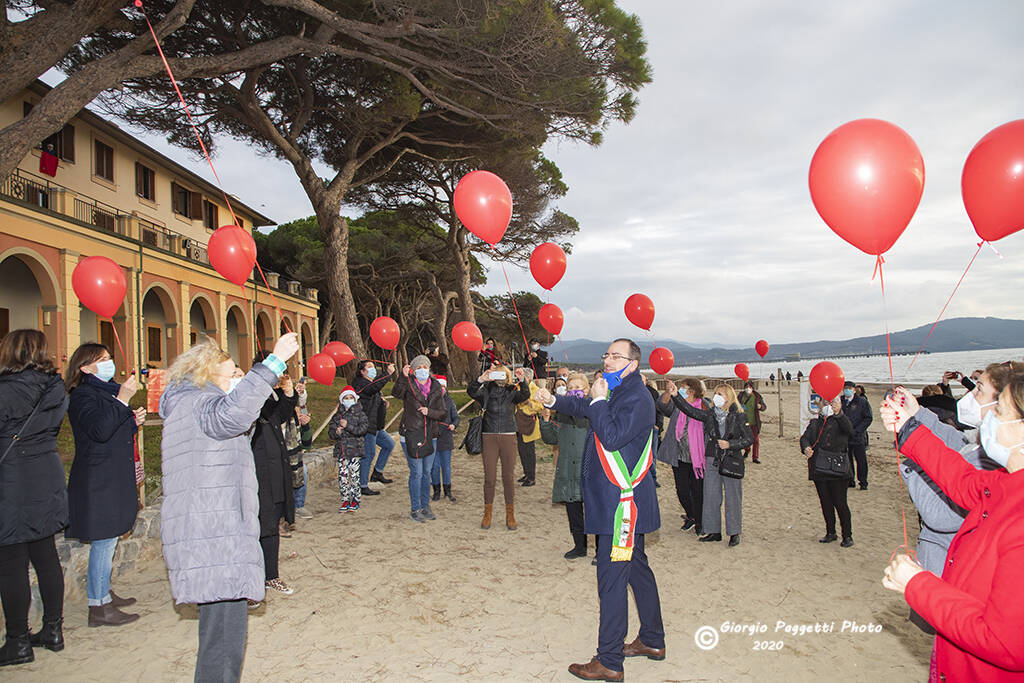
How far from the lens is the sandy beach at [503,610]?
3.31 meters

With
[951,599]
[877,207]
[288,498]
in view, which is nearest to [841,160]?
[877,207]

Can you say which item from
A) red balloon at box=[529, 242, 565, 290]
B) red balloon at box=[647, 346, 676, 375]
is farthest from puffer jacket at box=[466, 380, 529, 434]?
red balloon at box=[647, 346, 676, 375]

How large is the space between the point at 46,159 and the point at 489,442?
15721mm

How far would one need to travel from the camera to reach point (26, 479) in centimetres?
315

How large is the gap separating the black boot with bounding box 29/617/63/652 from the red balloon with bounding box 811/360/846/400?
6270 millimetres

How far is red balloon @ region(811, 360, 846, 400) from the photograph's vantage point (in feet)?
19.1

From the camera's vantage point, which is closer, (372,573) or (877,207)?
(877,207)

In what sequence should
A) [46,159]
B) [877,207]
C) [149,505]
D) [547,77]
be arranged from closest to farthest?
[877,207], [149,505], [547,77], [46,159]

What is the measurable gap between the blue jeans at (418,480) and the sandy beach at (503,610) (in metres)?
0.25

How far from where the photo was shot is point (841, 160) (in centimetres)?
306

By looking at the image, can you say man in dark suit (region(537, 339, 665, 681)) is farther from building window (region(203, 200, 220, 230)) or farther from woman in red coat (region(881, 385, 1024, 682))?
building window (region(203, 200, 220, 230))

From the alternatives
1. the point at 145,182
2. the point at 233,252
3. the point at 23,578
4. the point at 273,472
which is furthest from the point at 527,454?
the point at 145,182

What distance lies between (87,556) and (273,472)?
163 cm

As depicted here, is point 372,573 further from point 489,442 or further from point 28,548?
point 28,548
